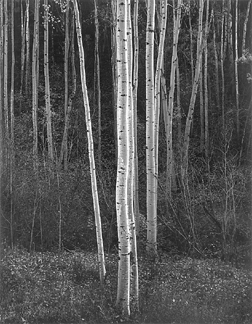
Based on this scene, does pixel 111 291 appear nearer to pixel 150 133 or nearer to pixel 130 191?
pixel 130 191

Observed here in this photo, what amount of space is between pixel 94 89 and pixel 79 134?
3.31m

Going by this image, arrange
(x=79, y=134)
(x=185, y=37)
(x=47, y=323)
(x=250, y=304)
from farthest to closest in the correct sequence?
(x=185, y=37), (x=79, y=134), (x=250, y=304), (x=47, y=323)

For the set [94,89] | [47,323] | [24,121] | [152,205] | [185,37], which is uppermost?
[185,37]

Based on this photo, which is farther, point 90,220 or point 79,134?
point 79,134

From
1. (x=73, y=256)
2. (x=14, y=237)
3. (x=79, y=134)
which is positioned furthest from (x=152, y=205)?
(x=79, y=134)

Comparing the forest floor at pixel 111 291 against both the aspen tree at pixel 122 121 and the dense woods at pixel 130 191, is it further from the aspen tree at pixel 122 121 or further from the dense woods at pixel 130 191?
the aspen tree at pixel 122 121

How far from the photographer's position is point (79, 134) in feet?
50.4

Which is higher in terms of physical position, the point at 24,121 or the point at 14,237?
the point at 24,121

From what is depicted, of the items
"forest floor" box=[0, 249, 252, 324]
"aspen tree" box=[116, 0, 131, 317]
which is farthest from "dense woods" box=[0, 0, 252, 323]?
"forest floor" box=[0, 249, 252, 324]

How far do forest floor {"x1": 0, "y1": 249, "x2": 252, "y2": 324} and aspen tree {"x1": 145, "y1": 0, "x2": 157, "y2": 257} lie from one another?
548mm

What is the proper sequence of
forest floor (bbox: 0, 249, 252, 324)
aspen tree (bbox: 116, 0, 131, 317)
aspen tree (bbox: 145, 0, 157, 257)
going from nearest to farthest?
aspen tree (bbox: 116, 0, 131, 317)
forest floor (bbox: 0, 249, 252, 324)
aspen tree (bbox: 145, 0, 157, 257)

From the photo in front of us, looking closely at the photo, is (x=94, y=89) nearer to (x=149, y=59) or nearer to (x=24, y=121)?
(x=24, y=121)

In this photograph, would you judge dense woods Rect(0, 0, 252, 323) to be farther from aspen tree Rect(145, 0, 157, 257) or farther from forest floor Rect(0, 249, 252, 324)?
forest floor Rect(0, 249, 252, 324)

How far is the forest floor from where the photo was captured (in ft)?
20.4
